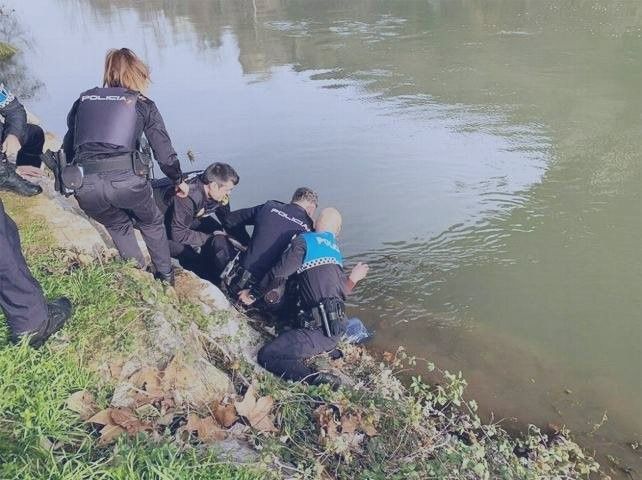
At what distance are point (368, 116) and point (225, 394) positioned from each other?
349 inches

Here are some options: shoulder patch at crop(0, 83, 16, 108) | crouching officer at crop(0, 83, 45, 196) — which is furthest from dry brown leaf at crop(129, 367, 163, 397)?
shoulder patch at crop(0, 83, 16, 108)

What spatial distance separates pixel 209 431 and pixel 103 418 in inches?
20.1

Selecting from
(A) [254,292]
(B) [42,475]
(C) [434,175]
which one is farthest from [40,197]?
(C) [434,175]

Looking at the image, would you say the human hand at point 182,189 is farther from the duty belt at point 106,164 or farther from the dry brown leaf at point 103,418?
the dry brown leaf at point 103,418

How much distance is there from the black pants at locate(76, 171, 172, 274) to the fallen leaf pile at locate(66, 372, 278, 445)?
1.54 m

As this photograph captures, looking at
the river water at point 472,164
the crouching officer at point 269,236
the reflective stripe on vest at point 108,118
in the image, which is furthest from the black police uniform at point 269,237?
the reflective stripe on vest at point 108,118

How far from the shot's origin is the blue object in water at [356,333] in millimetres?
5102

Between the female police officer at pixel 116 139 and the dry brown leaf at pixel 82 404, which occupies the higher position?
the female police officer at pixel 116 139

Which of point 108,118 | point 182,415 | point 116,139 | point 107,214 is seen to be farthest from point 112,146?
point 182,415

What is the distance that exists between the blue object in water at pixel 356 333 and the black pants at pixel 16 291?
9.09 ft

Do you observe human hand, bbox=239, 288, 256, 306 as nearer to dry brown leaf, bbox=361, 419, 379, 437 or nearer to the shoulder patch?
dry brown leaf, bbox=361, 419, 379, 437

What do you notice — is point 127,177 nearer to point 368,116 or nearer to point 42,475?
point 42,475

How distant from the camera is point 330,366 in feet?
14.7

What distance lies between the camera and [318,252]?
14.4 ft
